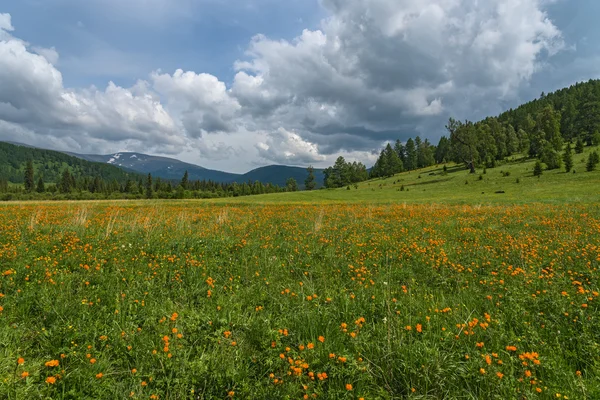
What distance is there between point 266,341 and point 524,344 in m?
3.57

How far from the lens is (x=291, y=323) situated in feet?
13.9

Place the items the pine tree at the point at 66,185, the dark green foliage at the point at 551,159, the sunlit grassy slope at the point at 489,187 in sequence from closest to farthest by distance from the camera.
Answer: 1. the sunlit grassy slope at the point at 489,187
2. the dark green foliage at the point at 551,159
3. the pine tree at the point at 66,185

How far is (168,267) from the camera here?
21.6ft

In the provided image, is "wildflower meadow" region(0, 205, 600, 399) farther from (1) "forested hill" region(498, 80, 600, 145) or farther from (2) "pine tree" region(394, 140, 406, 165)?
(2) "pine tree" region(394, 140, 406, 165)

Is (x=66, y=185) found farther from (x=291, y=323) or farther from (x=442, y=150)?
(x=442, y=150)

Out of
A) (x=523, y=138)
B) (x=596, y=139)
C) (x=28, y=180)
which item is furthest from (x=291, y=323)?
(x=28, y=180)

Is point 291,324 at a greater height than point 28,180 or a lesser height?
lesser

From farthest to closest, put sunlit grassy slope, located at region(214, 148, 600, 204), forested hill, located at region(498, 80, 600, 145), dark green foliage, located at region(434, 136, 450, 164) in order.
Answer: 1. dark green foliage, located at region(434, 136, 450, 164)
2. forested hill, located at region(498, 80, 600, 145)
3. sunlit grassy slope, located at region(214, 148, 600, 204)

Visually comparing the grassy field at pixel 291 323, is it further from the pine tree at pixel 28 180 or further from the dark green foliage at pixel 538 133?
the pine tree at pixel 28 180

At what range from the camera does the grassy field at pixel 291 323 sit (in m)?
3.08

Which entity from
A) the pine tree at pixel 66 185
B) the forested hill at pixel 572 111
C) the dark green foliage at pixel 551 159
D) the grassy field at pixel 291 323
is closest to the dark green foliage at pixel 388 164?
the forested hill at pixel 572 111

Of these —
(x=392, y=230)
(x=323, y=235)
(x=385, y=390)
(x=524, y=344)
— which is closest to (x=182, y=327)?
(x=385, y=390)

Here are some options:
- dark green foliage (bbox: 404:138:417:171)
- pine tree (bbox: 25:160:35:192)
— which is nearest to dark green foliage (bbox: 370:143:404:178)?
dark green foliage (bbox: 404:138:417:171)

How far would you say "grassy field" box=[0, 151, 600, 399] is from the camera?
3.08 metres
